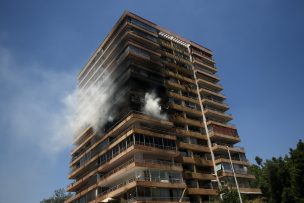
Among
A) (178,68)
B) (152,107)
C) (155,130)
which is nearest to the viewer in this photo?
(155,130)

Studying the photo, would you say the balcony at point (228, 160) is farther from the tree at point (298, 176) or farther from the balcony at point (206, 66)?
the balcony at point (206, 66)

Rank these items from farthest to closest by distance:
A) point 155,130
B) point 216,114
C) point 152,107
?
1. point 216,114
2. point 152,107
3. point 155,130

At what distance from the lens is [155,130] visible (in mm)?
50219

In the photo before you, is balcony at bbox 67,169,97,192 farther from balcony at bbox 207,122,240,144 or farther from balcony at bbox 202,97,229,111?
balcony at bbox 202,97,229,111

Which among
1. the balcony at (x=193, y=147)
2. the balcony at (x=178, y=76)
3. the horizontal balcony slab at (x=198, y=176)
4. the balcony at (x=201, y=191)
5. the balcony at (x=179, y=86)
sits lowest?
the balcony at (x=201, y=191)

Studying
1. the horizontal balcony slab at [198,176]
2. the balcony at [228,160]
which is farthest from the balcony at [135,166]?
the balcony at [228,160]

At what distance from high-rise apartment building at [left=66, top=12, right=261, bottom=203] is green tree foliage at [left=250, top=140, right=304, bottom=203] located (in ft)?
21.0

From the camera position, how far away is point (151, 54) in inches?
2388

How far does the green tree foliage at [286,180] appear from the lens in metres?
55.6

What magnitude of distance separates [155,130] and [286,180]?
35.2m

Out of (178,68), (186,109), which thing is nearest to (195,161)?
(186,109)

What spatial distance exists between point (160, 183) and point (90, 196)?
18329mm

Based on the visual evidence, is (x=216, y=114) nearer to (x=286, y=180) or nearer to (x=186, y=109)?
(x=186, y=109)

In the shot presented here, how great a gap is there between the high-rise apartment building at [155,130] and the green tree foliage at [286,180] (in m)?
6.41
